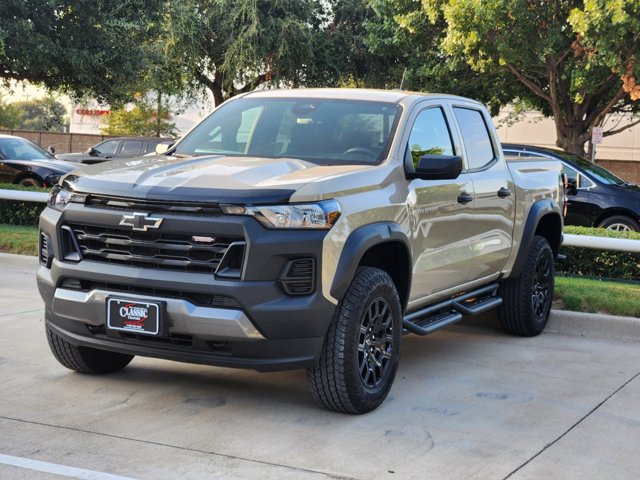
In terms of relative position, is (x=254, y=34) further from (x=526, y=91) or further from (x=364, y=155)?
(x=364, y=155)

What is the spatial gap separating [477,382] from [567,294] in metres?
2.81

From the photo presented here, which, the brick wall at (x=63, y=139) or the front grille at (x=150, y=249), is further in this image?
the brick wall at (x=63, y=139)

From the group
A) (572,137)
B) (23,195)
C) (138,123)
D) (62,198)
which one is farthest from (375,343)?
(138,123)

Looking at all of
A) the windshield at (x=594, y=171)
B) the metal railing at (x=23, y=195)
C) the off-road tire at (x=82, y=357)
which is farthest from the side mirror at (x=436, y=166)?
the windshield at (x=594, y=171)

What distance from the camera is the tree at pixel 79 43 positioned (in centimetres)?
1719

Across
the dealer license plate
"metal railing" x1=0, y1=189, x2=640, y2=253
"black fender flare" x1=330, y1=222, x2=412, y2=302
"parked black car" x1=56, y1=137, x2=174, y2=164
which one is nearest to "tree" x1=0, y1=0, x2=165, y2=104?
"parked black car" x1=56, y1=137, x2=174, y2=164

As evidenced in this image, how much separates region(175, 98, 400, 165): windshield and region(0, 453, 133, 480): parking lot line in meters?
2.50

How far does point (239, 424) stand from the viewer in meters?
5.49

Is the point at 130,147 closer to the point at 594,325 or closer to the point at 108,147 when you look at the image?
the point at 108,147

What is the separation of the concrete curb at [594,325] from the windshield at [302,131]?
3189 mm

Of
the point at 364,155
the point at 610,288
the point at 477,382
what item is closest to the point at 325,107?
the point at 364,155

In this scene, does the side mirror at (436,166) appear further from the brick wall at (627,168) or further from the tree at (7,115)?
the tree at (7,115)

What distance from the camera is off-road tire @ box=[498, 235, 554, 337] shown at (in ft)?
27.1

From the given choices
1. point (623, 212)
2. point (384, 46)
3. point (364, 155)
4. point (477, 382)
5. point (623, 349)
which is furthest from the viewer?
point (384, 46)
